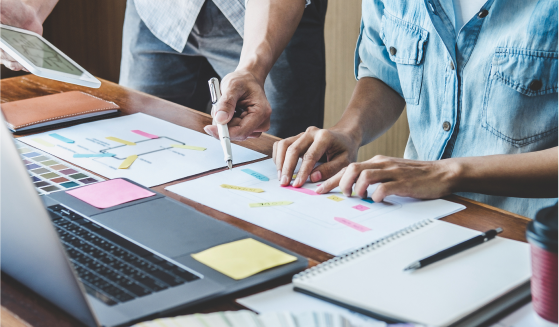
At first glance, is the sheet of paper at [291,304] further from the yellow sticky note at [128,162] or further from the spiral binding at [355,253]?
the yellow sticky note at [128,162]

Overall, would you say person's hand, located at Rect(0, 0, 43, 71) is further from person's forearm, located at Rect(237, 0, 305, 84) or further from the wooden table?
person's forearm, located at Rect(237, 0, 305, 84)

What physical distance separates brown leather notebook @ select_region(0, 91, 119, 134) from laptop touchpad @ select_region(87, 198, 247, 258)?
1.70ft

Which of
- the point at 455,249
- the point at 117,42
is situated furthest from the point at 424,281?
the point at 117,42

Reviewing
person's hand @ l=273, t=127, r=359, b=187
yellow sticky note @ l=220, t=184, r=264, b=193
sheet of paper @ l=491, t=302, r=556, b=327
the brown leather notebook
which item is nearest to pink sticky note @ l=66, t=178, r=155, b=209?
yellow sticky note @ l=220, t=184, r=264, b=193

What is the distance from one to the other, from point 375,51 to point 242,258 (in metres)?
0.73

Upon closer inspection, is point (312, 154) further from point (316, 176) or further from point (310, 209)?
point (310, 209)

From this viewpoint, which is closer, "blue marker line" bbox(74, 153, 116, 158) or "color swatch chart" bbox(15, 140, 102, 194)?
"color swatch chart" bbox(15, 140, 102, 194)

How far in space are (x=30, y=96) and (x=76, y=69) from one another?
0.99ft

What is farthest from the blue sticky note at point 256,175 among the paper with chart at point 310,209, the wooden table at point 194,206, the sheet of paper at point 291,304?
the sheet of paper at point 291,304

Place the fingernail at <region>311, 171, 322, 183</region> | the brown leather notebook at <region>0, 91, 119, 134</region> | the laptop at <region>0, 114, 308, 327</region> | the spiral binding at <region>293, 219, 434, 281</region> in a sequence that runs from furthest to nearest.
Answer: the brown leather notebook at <region>0, 91, 119, 134</region>, the fingernail at <region>311, 171, 322, 183</region>, the spiral binding at <region>293, 219, 434, 281</region>, the laptop at <region>0, 114, 308, 327</region>

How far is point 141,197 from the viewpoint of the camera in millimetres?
832

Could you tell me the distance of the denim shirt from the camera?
97 centimetres

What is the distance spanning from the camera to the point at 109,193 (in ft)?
2.77

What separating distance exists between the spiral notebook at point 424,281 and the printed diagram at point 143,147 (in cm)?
55
